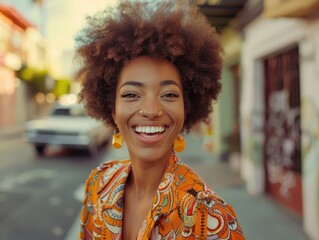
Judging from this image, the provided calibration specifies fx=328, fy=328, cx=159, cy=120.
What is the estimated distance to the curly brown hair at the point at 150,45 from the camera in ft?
4.96

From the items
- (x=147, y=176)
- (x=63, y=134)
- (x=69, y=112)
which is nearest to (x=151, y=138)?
(x=147, y=176)

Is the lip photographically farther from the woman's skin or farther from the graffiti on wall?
the graffiti on wall

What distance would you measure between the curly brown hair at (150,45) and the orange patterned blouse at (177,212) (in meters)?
0.45

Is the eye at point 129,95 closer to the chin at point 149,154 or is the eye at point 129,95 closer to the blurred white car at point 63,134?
the chin at point 149,154

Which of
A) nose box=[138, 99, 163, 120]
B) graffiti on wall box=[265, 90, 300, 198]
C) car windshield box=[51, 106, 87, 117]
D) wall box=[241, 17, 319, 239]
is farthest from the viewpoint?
car windshield box=[51, 106, 87, 117]

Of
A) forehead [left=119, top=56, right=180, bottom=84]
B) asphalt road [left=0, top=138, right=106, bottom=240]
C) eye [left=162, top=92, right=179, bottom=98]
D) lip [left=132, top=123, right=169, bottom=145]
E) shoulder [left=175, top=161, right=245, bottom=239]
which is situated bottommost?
asphalt road [left=0, top=138, right=106, bottom=240]

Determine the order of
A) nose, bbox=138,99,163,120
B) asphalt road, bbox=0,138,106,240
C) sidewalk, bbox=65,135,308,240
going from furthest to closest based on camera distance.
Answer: asphalt road, bbox=0,138,106,240 < sidewalk, bbox=65,135,308,240 < nose, bbox=138,99,163,120

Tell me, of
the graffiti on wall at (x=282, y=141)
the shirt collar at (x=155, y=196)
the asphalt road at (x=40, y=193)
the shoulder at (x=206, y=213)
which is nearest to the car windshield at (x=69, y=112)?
the asphalt road at (x=40, y=193)

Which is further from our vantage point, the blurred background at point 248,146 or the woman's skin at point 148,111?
the blurred background at point 248,146

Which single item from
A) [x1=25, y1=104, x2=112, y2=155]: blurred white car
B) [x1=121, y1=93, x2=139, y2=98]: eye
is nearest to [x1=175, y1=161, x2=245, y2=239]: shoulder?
[x1=121, y1=93, x2=139, y2=98]: eye

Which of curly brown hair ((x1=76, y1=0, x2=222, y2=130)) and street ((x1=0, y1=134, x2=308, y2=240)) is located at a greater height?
curly brown hair ((x1=76, y1=0, x2=222, y2=130))

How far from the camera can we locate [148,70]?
1.46m

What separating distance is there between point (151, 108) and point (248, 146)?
534cm

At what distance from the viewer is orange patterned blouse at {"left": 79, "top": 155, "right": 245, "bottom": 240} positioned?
124 centimetres
